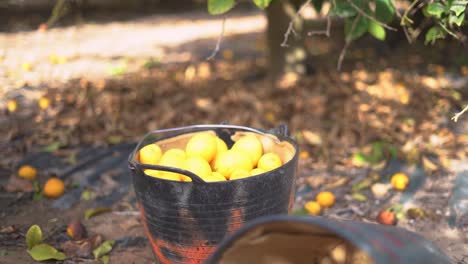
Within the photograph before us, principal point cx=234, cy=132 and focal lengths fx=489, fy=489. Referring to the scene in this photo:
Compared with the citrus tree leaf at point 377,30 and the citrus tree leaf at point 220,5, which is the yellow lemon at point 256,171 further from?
the citrus tree leaf at point 377,30

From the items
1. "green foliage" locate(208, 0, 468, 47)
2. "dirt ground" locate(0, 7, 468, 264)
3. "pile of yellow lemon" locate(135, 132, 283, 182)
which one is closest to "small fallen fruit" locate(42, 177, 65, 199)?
"dirt ground" locate(0, 7, 468, 264)

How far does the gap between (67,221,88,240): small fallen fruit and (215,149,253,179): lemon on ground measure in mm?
985

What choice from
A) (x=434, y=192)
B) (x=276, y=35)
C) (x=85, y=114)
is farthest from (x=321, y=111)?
(x=85, y=114)

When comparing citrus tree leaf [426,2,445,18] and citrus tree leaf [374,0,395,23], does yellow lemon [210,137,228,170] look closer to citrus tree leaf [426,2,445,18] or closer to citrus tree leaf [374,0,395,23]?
citrus tree leaf [374,0,395,23]

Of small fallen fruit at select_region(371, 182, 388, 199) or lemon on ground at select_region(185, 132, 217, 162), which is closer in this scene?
lemon on ground at select_region(185, 132, 217, 162)

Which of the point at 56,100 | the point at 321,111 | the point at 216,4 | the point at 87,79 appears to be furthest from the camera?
the point at 87,79

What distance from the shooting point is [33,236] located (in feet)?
8.15

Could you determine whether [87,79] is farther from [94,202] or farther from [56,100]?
A: [94,202]

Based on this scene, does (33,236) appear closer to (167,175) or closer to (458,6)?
(167,175)

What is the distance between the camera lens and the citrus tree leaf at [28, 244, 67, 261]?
7.82 feet

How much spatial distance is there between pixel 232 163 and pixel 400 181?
4.71 ft

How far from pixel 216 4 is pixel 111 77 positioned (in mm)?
3742

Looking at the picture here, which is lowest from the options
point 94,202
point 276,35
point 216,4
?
point 94,202

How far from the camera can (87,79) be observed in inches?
219
